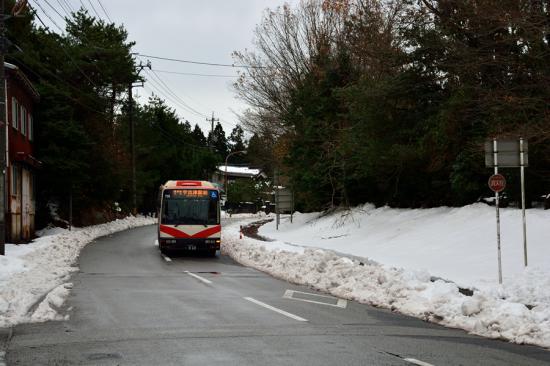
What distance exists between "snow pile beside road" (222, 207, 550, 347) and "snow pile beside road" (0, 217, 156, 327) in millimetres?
5827

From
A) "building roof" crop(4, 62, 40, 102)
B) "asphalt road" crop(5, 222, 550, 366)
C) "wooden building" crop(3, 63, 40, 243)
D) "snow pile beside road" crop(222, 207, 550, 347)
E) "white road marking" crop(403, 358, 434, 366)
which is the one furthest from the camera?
"wooden building" crop(3, 63, 40, 243)

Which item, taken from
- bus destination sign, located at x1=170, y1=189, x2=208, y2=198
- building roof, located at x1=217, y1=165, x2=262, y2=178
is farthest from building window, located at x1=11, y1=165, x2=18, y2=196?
building roof, located at x1=217, y1=165, x2=262, y2=178

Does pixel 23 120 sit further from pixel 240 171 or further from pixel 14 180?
pixel 240 171

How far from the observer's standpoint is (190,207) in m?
24.5

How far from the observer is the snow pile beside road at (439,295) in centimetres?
917

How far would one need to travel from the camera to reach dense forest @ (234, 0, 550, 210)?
16203 millimetres

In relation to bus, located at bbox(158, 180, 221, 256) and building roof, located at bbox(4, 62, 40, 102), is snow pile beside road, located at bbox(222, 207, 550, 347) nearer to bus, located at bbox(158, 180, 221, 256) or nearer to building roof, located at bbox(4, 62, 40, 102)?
bus, located at bbox(158, 180, 221, 256)

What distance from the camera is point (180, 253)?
26.1 m

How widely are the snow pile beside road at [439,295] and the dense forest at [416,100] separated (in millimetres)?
4830

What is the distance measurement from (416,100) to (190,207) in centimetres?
975

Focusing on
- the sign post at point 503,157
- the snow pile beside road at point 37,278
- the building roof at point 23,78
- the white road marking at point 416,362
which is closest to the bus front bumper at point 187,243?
the snow pile beside road at point 37,278

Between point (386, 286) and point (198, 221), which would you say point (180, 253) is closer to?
point (198, 221)

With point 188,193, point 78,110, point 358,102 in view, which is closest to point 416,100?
point 358,102

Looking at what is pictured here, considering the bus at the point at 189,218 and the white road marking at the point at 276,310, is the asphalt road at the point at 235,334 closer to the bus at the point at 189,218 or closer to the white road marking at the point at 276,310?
the white road marking at the point at 276,310
